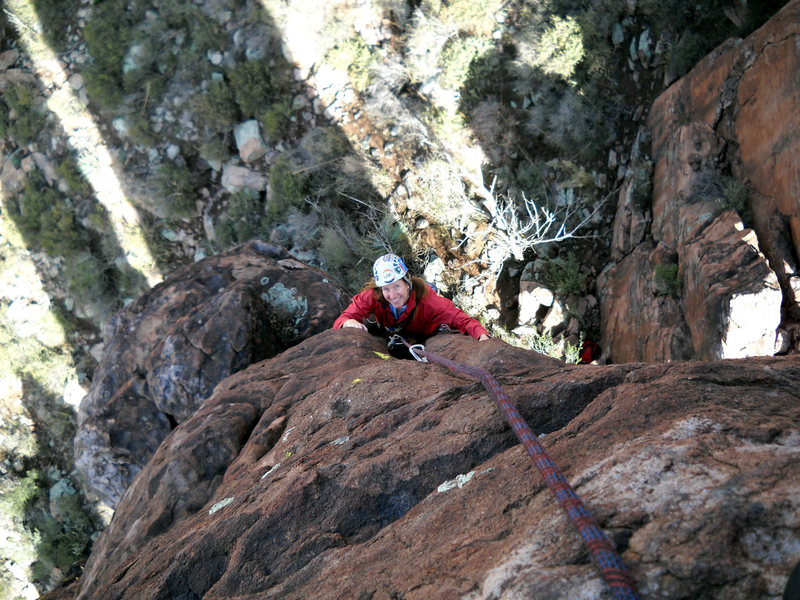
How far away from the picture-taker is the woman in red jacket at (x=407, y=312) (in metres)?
5.19

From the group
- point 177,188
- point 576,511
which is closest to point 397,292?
point 576,511

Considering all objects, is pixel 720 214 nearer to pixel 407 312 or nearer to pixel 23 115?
pixel 407 312

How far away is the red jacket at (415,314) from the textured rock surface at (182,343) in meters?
0.77

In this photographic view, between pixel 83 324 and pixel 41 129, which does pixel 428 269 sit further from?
pixel 41 129

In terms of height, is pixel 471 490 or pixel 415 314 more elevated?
pixel 415 314

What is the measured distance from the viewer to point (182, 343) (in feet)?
17.7

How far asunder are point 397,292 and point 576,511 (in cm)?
347

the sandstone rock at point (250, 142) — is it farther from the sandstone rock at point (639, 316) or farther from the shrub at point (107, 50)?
the sandstone rock at point (639, 316)

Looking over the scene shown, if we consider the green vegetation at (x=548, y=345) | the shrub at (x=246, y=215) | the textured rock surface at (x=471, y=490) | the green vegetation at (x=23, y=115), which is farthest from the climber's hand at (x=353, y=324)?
the green vegetation at (x=23, y=115)

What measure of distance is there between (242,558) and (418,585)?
105 cm

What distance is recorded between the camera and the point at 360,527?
96.7 inches

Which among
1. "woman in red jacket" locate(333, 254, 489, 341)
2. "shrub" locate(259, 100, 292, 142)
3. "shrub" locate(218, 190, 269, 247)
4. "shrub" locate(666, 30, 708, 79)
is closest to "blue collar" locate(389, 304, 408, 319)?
"woman in red jacket" locate(333, 254, 489, 341)

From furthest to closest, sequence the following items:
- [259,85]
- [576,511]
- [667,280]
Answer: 1. [259,85]
2. [667,280]
3. [576,511]

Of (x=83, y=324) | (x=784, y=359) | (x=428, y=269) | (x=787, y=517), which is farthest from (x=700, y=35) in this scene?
(x=83, y=324)
